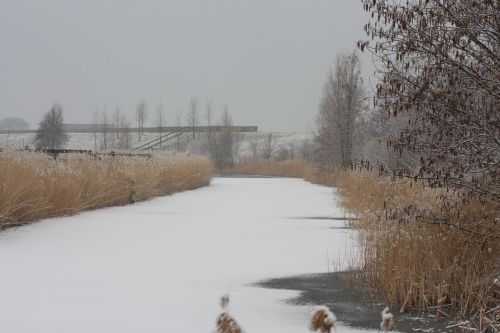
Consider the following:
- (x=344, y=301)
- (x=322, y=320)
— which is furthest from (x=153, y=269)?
(x=322, y=320)

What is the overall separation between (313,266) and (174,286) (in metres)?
1.81

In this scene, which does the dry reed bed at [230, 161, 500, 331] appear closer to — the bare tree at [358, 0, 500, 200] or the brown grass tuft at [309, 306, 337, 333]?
the bare tree at [358, 0, 500, 200]

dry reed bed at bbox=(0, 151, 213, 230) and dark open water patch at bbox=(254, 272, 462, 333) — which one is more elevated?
dry reed bed at bbox=(0, 151, 213, 230)

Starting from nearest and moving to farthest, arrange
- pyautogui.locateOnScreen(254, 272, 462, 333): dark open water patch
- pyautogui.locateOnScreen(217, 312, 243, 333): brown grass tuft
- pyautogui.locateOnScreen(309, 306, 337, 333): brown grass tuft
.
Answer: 1. pyautogui.locateOnScreen(309, 306, 337, 333): brown grass tuft
2. pyautogui.locateOnScreen(217, 312, 243, 333): brown grass tuft
3. pyautogui.locateOnScreen(254, 272, 462, 333): dark open water patch

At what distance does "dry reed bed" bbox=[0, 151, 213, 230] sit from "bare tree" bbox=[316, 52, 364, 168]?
9.35 meters

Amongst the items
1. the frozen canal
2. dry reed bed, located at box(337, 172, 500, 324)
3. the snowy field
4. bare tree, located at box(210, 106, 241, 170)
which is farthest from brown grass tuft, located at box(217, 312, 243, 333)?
the snowy field

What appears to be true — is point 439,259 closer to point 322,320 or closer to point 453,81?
point 453,81

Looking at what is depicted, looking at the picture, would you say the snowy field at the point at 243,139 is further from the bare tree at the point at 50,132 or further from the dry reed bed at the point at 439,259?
the dry reed bed at the point at 439,259

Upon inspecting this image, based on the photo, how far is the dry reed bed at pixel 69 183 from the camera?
29.5 feet

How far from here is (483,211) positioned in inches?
194

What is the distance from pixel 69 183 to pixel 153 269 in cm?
583

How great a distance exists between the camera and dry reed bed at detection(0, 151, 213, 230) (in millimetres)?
8984

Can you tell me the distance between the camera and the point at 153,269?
5.95m

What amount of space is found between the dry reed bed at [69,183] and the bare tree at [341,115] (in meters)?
9.35
